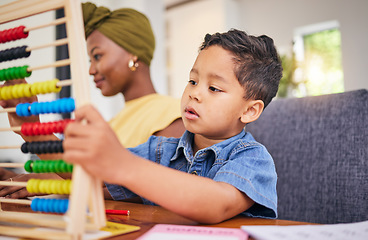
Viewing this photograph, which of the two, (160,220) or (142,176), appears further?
(160,220)

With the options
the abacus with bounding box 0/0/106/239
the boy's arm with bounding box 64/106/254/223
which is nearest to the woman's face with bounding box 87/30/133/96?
the abacus with bounding box 0/0/106/239

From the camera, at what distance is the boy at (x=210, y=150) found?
545 millimetres

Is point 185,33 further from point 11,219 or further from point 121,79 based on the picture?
point 11,219

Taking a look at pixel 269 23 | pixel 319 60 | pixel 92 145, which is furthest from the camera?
pixel 269 23

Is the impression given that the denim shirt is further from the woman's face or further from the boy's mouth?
the woman's face

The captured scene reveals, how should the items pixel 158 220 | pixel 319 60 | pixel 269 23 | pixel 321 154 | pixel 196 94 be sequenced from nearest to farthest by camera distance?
pixel 158 220
pixel 196 94
pixel 321 154
pixel 319 60
pixel 269 23

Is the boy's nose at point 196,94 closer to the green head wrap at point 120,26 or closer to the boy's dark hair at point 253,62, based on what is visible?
the boy's dark hair at point 253,62

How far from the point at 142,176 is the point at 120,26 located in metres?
1.19

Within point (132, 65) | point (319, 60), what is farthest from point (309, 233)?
point (319, 60)

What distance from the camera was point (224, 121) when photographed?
97 centimetres

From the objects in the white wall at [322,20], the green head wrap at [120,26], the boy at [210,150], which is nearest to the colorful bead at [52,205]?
the boy at [210,150]

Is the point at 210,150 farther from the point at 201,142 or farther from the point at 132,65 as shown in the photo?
the point at 132,65

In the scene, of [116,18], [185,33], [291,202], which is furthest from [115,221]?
[185,33]

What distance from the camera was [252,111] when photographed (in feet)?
3.41
